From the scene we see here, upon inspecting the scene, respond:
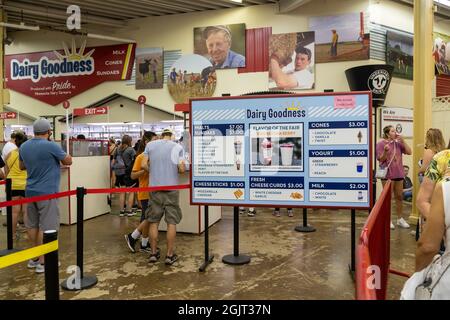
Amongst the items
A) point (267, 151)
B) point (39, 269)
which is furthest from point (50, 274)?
point (267, 151)

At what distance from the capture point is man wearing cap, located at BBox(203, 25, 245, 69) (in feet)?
36.3

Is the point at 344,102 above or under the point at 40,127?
above

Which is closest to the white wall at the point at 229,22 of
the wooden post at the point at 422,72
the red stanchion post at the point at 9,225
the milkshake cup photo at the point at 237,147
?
the wooden post at the point at 422,72

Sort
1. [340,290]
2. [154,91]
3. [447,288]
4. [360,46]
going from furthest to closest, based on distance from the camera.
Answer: [154,91] < [360,46] < [340,290] < [447,288]

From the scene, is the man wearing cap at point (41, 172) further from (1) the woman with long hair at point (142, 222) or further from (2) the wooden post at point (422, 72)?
(2) the wooden post at point (422, 72)

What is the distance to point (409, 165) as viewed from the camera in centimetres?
966

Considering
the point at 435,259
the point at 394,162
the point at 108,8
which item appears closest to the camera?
the point at 435,259

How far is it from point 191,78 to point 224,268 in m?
8.54

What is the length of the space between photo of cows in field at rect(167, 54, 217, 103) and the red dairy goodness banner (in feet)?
5.94

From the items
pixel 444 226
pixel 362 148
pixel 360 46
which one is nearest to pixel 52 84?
pixel 360 46

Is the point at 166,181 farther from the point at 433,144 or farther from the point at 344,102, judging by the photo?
the point at 433,144

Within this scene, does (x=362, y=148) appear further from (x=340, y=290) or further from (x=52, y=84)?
(x=52, y=84)

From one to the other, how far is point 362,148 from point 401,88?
7.14 metres

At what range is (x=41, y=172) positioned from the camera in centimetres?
374
